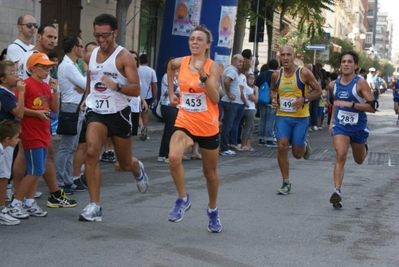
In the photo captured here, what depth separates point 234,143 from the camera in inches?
625

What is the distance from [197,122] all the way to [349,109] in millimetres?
2819

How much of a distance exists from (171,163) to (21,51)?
2.84 m

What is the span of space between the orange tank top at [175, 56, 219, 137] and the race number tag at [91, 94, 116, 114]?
0.68 metres

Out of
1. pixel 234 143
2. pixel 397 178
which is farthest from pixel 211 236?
pixel 234 143

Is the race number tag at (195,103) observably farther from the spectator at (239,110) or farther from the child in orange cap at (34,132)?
the spectator at (239,110)

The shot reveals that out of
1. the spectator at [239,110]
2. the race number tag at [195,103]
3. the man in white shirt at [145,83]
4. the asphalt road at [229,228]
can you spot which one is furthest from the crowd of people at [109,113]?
the man in white shirt at [145,83]

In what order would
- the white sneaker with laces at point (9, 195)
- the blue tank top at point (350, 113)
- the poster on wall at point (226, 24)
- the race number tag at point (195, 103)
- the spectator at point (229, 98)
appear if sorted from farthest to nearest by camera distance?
the poster on wall at point (226, 24) → the spectator at point (229, 98) → the blue tank top at point (350, 113) → the white sneaker with laces at point (9, 195) → the race number tag at point (195, 103)

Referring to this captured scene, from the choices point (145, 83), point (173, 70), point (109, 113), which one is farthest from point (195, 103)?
point (145, 83)

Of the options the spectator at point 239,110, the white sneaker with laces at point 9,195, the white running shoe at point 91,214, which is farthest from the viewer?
the spectator at point 239,110

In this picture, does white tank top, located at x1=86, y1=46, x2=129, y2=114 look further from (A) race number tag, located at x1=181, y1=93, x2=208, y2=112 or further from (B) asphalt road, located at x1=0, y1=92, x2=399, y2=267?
(B) asphalt road, located at x1=0, y1=92, x2=399, y2=267

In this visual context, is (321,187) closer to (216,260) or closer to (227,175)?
(227,175)

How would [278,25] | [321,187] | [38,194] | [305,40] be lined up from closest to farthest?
[38,194] < [321,187] < [278,25] < [305,40]

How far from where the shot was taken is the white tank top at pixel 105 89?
25.3ft

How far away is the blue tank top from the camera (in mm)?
9609
